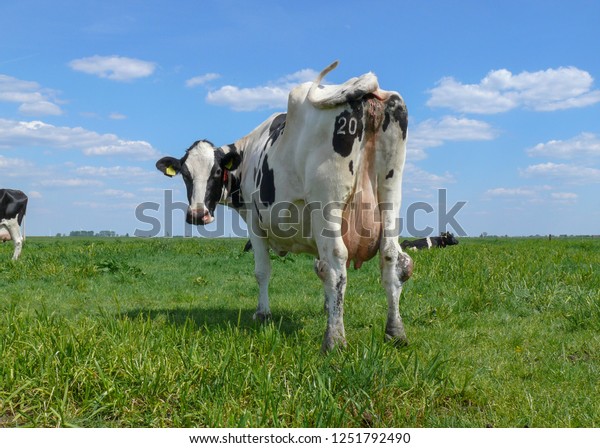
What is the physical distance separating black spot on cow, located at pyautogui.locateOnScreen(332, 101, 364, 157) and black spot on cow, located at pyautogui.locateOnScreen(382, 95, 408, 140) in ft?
0.95

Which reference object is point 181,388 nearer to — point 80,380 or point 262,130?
point 80,380

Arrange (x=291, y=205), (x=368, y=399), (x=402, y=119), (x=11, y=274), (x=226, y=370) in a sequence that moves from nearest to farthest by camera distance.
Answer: (x=368, y=399) < (x=226, y=370) < (x=402, y=119) < (x=291, y=205) < (x=11, y=274)

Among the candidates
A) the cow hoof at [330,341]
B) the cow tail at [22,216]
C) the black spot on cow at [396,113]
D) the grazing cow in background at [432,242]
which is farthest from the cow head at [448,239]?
the cow hoof at [330,341]

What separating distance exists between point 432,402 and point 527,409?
2.20 ft

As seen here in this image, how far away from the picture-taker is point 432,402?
4027 mm

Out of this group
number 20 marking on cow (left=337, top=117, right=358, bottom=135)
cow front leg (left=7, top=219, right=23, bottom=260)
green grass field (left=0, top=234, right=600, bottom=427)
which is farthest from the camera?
cow front leg (left=7, top=219, right=23, bottom=260)

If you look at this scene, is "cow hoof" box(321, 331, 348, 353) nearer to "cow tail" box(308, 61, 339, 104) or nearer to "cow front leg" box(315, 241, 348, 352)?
"cow front leg" box(315, 241, 348, 352)

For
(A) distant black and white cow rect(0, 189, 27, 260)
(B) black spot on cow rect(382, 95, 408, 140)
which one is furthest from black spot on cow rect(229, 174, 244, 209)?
(A) distant black and white cow rect(0, 189, 27, 260)

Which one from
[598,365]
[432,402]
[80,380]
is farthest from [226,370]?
[598,365]

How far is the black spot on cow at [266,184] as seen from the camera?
6527 mm

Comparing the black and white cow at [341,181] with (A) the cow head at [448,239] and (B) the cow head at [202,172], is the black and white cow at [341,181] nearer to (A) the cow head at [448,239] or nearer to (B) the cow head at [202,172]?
(B) the cow head at [202,172]

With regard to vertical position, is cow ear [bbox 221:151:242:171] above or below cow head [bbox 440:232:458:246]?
above

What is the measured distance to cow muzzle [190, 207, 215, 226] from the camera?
7.50 metres

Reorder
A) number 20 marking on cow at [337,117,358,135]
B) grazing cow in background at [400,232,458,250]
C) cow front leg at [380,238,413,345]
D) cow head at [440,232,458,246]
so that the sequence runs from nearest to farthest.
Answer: number 20 marking on cow at [337,117,358,135]
cow front leg at [380,238,413,345]
grazing cow in background at [400,232,458,250]
cow head at [440,232,458,246]
